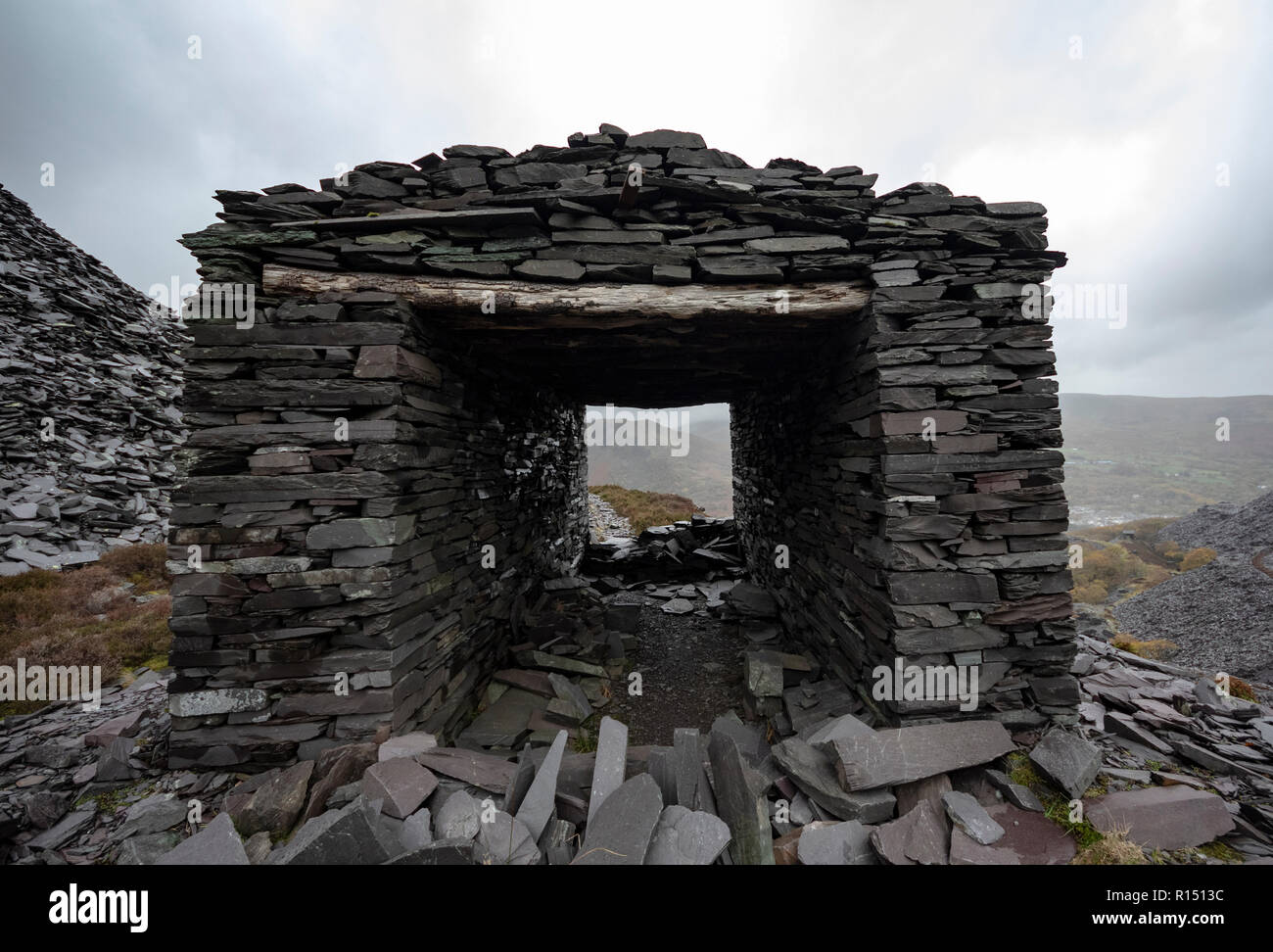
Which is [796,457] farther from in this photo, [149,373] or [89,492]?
[149,373]

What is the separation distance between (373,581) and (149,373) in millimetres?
21138

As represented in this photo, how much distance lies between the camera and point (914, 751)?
127 inches

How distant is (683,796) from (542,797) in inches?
38.4

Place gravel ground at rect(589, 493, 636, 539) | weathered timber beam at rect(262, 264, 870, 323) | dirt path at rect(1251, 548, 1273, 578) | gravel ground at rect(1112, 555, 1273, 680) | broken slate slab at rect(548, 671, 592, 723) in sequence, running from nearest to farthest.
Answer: weathered timber beam at rect(262, 264, 870, 323) → broken slate slab at rect(548, 671, 592, 723) → gravel ground at rect(1112, 555, 1273, 680) → dirt path at rect(1251, 548, 1273, 578) → gravel ground at rect(589, 493, 636, 539)

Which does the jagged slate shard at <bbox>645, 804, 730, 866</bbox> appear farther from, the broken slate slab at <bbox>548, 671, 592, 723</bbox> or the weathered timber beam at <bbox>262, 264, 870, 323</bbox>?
the weathered timber beam at <bbox>262, 264, 870, 323</bbox>

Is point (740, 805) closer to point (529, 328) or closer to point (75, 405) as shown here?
point (529, 328)

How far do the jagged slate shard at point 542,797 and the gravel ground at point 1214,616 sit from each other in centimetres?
874

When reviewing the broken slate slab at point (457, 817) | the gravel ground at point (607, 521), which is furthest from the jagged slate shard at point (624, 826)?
the gravel ground at point (607, 521)

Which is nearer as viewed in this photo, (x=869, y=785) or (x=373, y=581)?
(x=869, y=785)

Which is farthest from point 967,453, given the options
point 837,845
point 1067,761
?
point 837,845

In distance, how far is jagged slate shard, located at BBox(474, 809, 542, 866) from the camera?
2.58 metres

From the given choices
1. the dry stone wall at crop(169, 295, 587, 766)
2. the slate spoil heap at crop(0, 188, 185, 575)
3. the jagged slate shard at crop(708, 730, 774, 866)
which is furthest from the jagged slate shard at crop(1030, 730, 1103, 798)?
the slate spoil heap at crop(0, 188, 185, 575)

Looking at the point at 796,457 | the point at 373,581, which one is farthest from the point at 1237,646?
the point at 373,581
